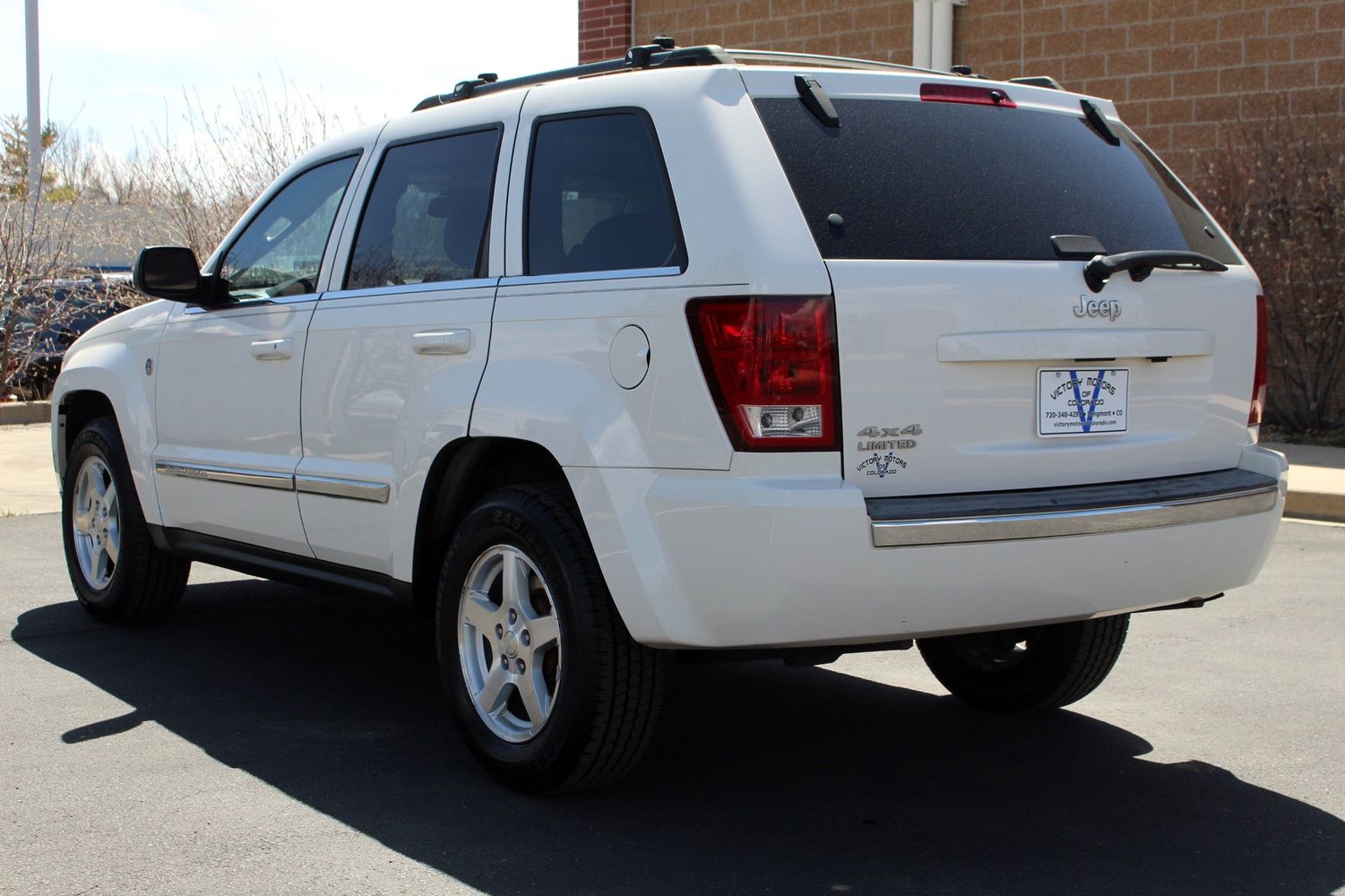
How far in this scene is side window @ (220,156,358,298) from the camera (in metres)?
5.63

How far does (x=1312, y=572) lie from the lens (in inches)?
321

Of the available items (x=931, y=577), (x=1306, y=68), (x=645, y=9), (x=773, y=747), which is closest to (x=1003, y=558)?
(x=931, y=577)

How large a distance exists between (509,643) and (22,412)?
12862 mm

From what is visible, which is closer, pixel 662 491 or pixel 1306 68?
pixel 662 491

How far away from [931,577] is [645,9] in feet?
52.5

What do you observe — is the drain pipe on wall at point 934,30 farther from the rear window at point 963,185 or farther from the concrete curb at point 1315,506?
the rear window at point 963,185

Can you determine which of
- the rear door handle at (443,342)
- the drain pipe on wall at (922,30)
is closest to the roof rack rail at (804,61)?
the rear door handle at (443,342)

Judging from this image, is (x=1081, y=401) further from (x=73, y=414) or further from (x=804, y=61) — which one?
(x=73, y=414)

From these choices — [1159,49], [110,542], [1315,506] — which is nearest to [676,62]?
[110,542]

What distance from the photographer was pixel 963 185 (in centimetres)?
432

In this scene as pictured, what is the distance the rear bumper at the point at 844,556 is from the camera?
12.6ft

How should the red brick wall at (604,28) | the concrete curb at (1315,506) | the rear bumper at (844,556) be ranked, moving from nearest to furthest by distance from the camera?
the rear bumper at (844,556) < the concrete curb at (1315,506) < the red brick wall at (604,28)

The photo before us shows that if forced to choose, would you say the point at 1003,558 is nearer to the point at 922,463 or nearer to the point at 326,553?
the point at 922,463

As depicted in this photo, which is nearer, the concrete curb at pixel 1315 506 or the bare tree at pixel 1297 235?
the concrete curb at pixel 1315 506
